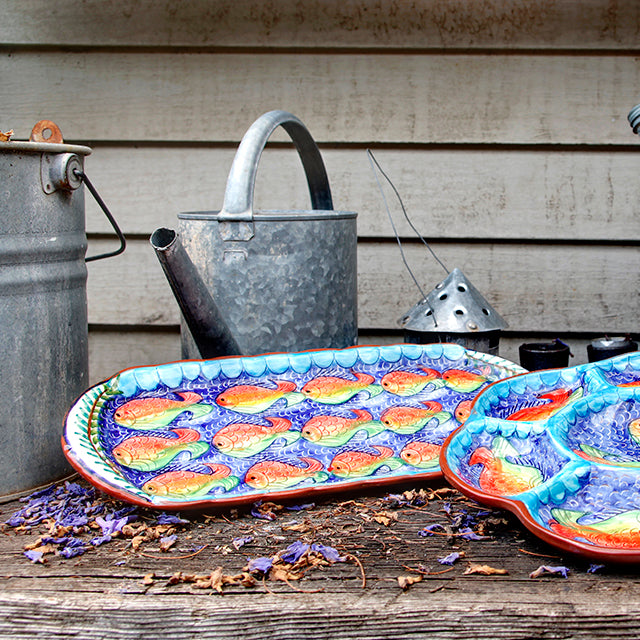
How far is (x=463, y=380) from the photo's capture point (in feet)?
3.96

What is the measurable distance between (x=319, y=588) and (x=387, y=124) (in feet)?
4.55

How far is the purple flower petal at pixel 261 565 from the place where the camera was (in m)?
0.69

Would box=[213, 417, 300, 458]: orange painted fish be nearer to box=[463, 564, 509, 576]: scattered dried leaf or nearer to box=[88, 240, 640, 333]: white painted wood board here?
box=[463, 564, 509, 576]: scattered dried leaf

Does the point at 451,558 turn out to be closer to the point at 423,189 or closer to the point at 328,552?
the point at 328,552

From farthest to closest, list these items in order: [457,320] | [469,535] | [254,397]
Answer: [457,320], [254,397], [469,535]

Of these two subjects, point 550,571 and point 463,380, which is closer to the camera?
point 550,571

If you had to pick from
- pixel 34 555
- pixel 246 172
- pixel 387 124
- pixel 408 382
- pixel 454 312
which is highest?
pixel 387 124

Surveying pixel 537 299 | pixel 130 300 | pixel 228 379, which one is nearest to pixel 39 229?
pixel 228 379

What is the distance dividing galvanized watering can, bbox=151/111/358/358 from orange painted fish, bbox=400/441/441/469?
1.26 ft

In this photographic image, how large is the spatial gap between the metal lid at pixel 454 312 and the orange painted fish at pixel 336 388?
289 millimetres

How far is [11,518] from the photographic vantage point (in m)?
0.85

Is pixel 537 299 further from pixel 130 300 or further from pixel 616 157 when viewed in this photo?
pixel 130 300

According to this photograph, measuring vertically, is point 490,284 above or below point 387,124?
below

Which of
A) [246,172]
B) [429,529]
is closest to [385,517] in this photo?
[429,529]
